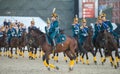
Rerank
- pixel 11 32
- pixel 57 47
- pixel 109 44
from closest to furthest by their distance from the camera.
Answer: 1. pixel 57 47
2. pixel 109 44
3. pixel 11 32

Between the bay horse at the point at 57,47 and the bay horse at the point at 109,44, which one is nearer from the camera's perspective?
the bay horse at the point at 57,47

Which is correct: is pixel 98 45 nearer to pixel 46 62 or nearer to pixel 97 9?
pixel 46 62

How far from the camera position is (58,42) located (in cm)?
2078

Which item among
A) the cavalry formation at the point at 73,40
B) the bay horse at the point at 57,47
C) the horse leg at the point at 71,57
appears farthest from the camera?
the horse leg at the point at 71,57

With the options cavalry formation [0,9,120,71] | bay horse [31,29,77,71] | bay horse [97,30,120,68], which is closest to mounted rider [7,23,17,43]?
cavalry formation [0,9,120,71]

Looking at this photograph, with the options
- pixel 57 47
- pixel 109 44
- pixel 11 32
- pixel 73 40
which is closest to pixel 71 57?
pixel 57 47

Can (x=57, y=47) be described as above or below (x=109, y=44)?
above

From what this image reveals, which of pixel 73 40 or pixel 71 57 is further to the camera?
pixel 73 40

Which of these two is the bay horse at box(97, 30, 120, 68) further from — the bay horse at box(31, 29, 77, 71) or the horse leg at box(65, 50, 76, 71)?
the horse leg at box(65, 50, 76, 71)

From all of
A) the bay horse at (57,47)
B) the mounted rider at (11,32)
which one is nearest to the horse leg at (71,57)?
the bay horse at (57,47)

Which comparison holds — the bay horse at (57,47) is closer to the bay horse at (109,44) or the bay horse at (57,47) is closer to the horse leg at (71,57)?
the horse leg at (71,57)

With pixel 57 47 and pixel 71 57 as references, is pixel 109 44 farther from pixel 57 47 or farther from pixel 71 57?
pixel 57 47

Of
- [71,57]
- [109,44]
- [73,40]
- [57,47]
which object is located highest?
[73,40]

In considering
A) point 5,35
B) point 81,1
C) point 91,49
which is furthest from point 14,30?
point 81,1
